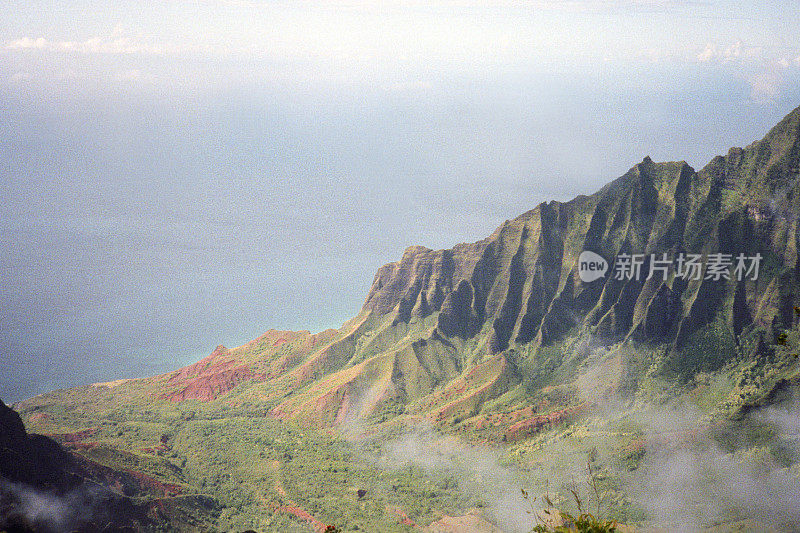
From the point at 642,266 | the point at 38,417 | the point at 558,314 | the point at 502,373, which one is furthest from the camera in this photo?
the point at 38,417

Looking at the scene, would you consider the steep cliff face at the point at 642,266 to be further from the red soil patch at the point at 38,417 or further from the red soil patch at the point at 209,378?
the red soil patch at the point at 38,417

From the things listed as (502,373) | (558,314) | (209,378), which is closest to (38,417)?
(209,378)

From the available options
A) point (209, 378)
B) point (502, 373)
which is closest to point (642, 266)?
point (502, 373)

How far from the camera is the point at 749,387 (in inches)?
3280

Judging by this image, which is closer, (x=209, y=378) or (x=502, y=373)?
(x=502, y=373)

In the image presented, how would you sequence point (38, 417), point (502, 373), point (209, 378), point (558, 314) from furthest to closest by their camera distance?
point (209, 378)
point (38, 417)
point (558, 314)
point (502, 373)

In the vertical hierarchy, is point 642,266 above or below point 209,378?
above

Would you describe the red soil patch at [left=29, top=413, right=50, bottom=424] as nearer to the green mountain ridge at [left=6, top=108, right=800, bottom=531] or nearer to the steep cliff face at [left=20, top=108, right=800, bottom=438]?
the green mountain ridge at [left=6, top=108, right=800, bottom=531]

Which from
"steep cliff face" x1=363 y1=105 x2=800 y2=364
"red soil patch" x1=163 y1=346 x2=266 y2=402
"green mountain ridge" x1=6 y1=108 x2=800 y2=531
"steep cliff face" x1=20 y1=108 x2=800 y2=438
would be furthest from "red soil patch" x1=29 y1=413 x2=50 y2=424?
"steep cliff face" x1=363 y1=105 x2=800 y2=364

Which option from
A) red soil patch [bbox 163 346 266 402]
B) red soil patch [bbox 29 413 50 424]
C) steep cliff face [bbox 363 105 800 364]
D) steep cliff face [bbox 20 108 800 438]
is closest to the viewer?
steep cliff face [bbox 363 105 800 364]

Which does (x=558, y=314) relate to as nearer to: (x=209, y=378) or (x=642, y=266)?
(x=642, y=266)

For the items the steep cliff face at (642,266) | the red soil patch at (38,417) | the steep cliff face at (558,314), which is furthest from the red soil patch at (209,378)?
the steep cliff face at (642,266)

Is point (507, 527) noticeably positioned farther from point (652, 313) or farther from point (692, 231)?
point (692, 231)

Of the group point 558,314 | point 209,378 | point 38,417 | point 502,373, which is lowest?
point 502,373
